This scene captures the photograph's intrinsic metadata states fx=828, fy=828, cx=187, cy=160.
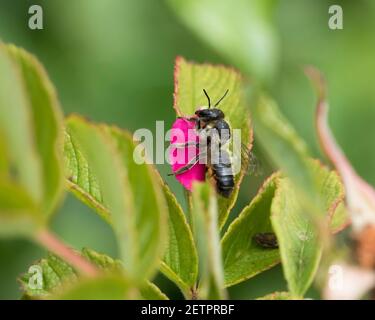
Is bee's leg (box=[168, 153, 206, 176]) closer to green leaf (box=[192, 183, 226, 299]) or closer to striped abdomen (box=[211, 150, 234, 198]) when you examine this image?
striped abdomen (box=[211, 150, 234, 198])

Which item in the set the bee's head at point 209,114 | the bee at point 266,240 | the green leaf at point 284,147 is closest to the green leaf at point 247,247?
the bee at point 266,240

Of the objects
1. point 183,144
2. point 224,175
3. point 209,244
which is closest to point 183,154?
point 183,144

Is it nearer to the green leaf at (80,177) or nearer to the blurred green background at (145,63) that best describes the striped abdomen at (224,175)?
the green leaf at (80,177)

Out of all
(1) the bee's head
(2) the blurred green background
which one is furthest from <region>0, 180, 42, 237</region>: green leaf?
(2) the blurred green background

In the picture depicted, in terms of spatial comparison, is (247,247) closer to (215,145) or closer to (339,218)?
(339,218)

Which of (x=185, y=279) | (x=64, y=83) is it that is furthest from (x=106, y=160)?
(x=64, y=83)
